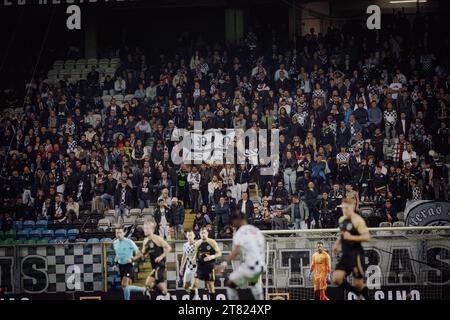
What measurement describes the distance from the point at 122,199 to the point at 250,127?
458 centimetres

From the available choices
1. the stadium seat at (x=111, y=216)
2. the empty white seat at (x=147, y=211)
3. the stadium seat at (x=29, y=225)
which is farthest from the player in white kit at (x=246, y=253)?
the stadium seat at (x=29, y=225)

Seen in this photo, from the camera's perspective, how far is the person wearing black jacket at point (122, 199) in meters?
26.8

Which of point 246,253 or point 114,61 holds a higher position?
point 114,61

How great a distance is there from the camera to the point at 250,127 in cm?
2834

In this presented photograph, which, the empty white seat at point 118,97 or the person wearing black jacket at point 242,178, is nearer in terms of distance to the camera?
the person wearing black jacket at point 242,178

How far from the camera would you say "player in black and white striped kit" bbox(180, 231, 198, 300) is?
20575 millimetres

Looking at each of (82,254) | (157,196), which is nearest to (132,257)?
(82,254)

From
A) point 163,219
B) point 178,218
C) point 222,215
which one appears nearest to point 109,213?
point 163,219

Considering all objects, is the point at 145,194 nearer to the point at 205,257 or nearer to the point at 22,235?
the point at 22,235

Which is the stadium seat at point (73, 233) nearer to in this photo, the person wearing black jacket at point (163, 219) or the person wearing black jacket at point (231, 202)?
the person wearing black jacket at point (163, 219)

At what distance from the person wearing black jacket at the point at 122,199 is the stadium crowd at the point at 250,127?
0.13 feet

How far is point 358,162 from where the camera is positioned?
26.4 metres
